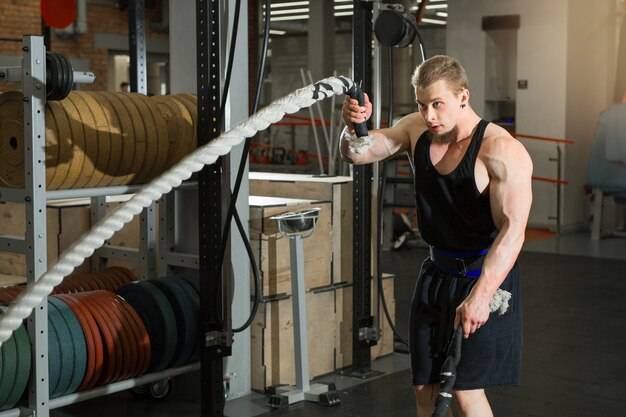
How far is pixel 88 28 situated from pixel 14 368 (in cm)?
1186

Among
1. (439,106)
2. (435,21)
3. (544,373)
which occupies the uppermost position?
(435,21)

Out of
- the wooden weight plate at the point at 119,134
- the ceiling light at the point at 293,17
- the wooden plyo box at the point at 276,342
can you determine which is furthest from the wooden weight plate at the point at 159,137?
the ceiling light at the point at 293,17

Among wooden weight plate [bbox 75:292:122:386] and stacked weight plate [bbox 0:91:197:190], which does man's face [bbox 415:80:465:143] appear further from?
wooden weight plate [bbox 75:292:122:386]

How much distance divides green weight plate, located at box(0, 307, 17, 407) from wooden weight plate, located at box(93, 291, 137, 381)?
0.59 metres

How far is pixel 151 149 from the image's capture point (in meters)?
3.76

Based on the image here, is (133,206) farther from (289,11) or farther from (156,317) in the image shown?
(289,11)

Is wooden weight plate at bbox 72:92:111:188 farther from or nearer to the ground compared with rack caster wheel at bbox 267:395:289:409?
farther from the ground

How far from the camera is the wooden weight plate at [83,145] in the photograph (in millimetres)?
3447

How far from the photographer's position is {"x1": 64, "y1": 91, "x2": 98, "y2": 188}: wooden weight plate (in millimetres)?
3447

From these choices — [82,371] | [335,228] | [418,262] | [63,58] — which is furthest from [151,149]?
[418,262]

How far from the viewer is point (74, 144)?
3.43 meters

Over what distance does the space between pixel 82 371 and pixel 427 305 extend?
1.43 m

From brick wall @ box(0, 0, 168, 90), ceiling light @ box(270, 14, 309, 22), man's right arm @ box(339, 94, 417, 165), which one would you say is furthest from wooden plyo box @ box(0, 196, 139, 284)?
ceiling light @ box(270, 14, 309, 22)

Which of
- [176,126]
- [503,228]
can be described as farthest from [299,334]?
[503,228]
